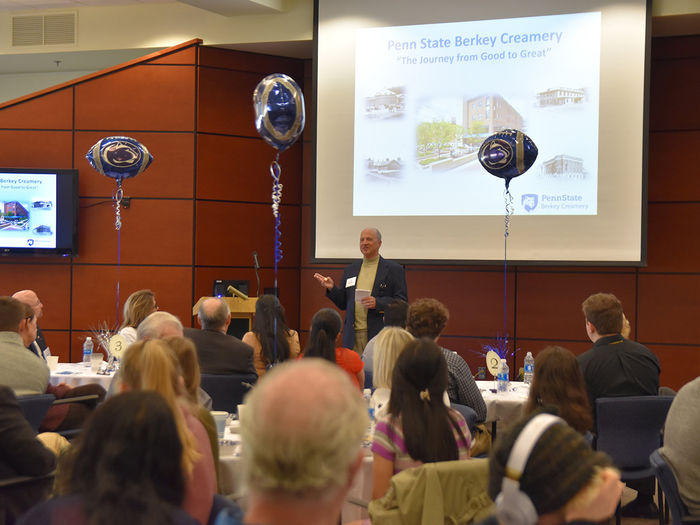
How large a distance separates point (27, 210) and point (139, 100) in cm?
157

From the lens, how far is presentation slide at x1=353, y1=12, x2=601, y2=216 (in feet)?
21.7


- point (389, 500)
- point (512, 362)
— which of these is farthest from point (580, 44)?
point (389, 500)

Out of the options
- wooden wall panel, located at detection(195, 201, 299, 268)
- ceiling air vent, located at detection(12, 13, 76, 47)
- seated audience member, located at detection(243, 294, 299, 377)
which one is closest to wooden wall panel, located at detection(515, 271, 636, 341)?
wooden wall panel, located at detection(195, 201, 299, 268)

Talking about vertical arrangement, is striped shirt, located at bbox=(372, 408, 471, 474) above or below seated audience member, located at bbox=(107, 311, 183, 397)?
below

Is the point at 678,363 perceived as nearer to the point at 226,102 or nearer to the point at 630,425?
the point at 630,425

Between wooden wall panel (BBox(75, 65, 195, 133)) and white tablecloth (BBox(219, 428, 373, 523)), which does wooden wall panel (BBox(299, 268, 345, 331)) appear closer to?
wooden wall panel (BBox(75, 65, 195, 133))

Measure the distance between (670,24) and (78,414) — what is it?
5.96 m

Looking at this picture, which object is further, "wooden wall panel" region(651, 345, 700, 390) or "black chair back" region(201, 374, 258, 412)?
"wooden wall panel" region(651, 345, 700, 390)

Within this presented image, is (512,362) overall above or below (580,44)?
below

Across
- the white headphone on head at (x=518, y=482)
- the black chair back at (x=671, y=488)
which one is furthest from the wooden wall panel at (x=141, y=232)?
the white headphone on head at (x=518, y=482)

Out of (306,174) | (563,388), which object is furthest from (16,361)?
(306,174)

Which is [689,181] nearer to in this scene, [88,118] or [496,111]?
[496,111]

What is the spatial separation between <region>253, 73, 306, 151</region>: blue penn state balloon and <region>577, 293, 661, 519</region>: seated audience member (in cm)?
202

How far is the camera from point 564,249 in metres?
6.68
